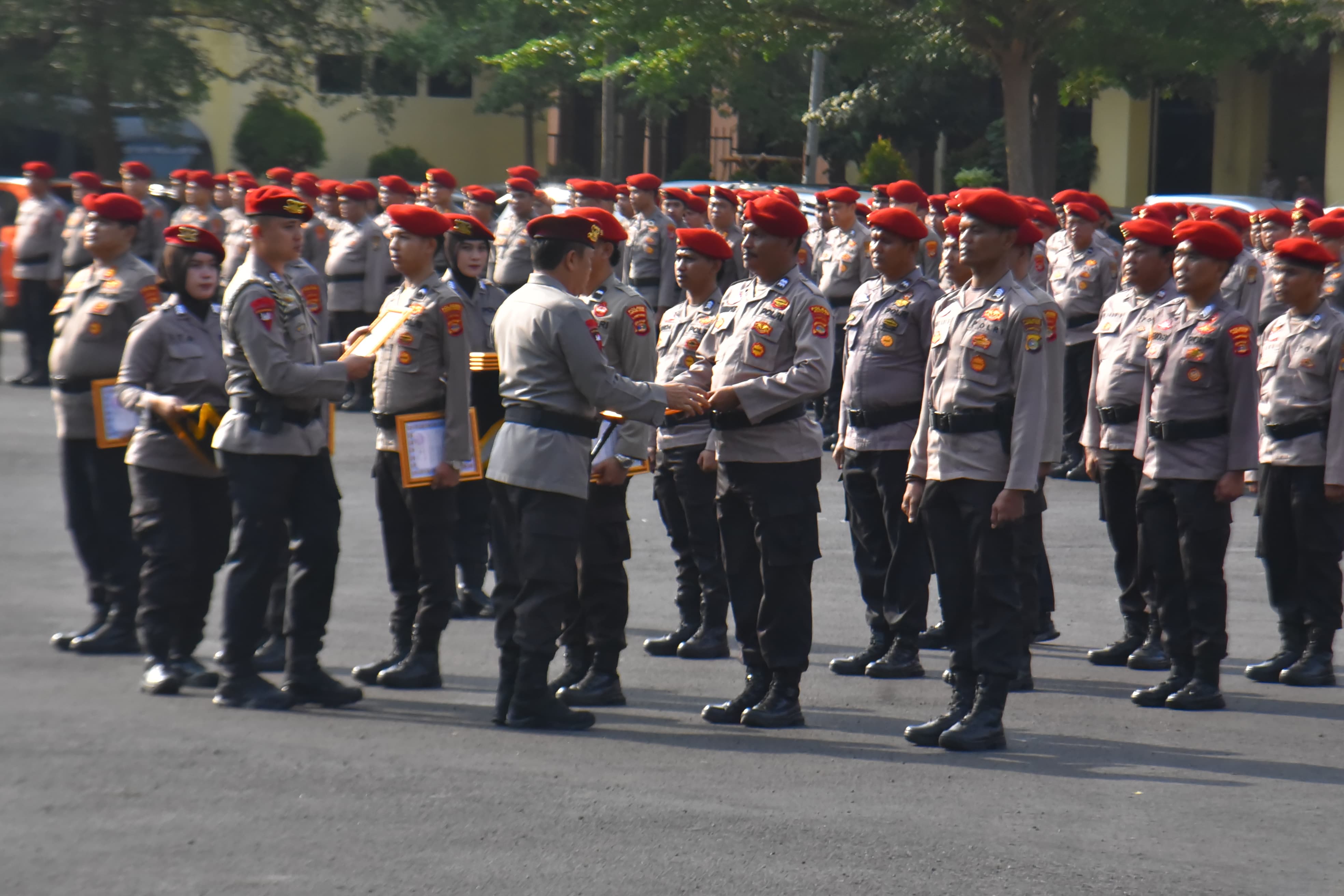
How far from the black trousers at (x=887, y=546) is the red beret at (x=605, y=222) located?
160cm

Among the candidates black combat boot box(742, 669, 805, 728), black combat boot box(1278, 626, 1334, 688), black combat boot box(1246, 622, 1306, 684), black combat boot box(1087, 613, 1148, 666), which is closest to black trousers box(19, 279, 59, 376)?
black combat boot box(1087, 613, 1148, 666)

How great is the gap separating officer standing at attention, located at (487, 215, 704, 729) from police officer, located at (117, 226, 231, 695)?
129cm

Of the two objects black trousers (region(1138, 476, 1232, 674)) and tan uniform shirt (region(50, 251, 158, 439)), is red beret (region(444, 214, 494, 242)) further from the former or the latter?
black trousers (region(1138, 476, 1232, 674))

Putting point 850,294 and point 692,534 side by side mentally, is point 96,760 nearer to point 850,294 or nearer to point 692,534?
point 692,534

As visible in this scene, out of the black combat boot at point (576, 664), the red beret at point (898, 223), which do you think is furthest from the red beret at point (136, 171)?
the black combat boot at point (576, 664)

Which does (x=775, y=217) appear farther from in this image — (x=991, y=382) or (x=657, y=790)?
(x=657, y=790)

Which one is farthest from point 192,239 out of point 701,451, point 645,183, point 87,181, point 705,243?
point 87,181

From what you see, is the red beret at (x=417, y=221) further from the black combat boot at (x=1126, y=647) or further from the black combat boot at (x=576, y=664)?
the black combat boot at (x=1126, y=647)

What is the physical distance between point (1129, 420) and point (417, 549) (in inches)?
123

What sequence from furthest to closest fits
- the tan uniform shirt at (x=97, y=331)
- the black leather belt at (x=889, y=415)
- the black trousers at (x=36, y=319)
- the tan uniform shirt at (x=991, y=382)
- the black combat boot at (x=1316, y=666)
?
the black trousers at (x=36, y=319), the tan uniform shirt at (x=97, y=331), the black leather belt at (x=889, y=415), the black combat boot at (x=1316, y=666), the tan uniform shirt at (x=991, y=382)

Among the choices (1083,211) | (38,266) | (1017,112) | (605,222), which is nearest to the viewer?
(605,222)

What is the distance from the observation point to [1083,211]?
1310cm

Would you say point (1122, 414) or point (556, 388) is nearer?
point (556, 388)

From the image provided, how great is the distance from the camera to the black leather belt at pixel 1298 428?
788cm
